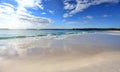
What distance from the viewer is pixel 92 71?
4027 millimetres

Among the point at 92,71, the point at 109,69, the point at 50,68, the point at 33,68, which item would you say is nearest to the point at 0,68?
the point at 33,68

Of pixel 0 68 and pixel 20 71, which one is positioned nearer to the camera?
pixel 20 71

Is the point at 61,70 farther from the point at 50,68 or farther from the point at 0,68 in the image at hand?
the point at 0,68

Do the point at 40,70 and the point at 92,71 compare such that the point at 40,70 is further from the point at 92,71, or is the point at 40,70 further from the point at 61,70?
the point at 92,71

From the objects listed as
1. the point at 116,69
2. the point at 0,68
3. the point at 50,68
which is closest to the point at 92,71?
the point at 116,69

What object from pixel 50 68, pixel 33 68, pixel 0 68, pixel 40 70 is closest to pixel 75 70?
pixel 50 68

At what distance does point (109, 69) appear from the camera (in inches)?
165

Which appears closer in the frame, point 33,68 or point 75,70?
point 75,70

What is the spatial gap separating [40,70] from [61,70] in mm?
665

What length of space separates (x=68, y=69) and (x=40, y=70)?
0.89 meters

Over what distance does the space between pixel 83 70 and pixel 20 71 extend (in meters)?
1.95

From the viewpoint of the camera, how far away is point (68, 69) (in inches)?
169

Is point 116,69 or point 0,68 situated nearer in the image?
point 116,69

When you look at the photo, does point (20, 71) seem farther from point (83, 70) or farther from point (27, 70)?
point (83, 70)
